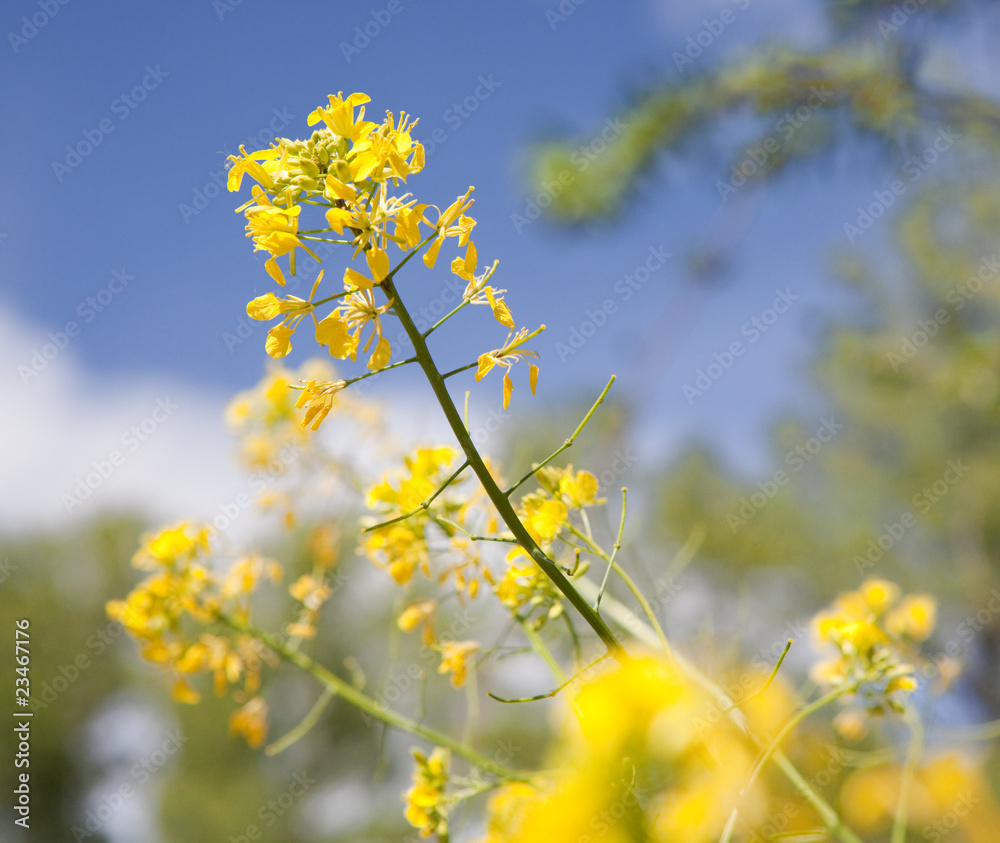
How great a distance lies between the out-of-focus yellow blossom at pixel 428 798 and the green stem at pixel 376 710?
40 mm

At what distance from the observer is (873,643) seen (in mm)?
1239

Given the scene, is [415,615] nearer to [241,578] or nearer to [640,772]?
[241,578]

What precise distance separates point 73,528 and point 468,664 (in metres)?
12.2

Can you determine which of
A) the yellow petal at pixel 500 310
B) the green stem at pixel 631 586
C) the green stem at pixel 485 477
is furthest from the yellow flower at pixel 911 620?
the yellow petal at pixel 500 310

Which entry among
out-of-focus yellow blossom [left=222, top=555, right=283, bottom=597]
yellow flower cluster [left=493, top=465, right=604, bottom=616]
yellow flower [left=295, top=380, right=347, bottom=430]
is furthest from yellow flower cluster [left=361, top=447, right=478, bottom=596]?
out-of-focus yellow blossom [left=222, top=555, right=283, bottom=597]

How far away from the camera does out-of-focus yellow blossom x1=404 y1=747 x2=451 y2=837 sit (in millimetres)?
1092

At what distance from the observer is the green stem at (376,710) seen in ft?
3.60

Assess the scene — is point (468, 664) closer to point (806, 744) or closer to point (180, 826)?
point (806, 744)

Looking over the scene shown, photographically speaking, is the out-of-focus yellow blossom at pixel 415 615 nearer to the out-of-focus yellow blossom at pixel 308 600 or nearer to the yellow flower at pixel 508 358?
the out-of-focus yellow blossom at pixel 308 600

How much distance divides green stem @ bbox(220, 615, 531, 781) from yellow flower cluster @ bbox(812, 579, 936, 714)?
638 mm

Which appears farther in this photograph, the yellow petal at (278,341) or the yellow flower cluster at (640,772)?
the yellow petal at (278,341)

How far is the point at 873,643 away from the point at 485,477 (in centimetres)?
98

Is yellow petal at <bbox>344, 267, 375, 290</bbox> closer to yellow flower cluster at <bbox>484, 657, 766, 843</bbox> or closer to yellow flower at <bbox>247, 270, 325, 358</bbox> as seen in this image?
yellow flower at <bbox>247, 270, 325, 358</bbox>

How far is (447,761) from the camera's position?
1.21 meters
